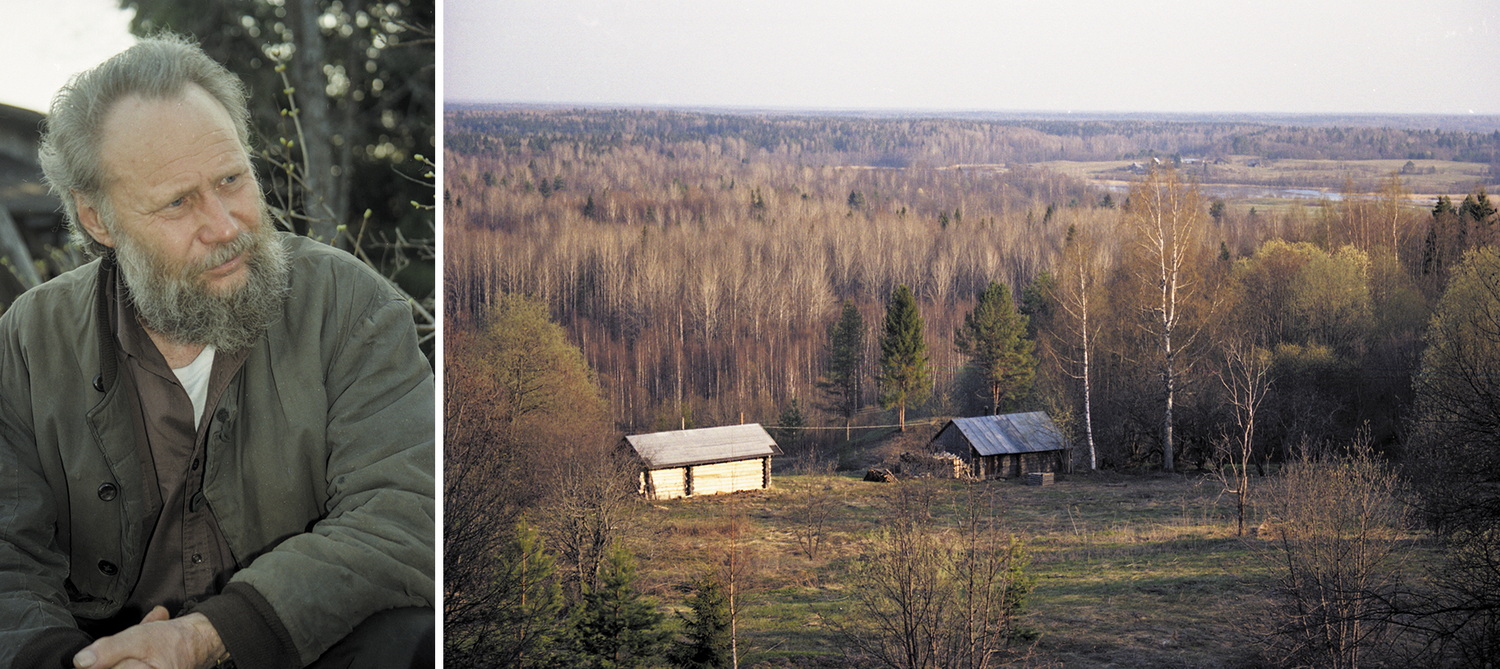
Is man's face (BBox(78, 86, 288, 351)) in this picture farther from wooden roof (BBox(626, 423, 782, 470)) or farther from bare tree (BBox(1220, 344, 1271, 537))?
bare tree (BBox(1220, 344, 1271, 537))

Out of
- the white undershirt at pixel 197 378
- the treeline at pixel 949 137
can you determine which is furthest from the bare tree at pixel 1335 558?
the white undershirt at pixel 197 378

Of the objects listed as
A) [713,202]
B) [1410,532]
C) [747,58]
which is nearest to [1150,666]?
[1410,532]

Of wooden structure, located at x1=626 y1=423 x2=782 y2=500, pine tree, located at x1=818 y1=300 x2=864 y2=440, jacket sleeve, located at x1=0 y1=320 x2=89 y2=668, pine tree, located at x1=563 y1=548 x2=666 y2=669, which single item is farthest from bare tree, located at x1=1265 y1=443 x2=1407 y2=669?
jacket sleeve, located at x1=0 y1=320 x2=89 y2=668

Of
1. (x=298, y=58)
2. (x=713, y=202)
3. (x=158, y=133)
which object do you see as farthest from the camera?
(x=713, y=202)

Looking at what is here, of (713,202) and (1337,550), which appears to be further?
(713,202)

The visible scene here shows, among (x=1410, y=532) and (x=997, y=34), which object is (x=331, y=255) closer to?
(x=997, y=34)

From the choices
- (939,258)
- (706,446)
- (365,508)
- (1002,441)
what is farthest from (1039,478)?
(365,508)

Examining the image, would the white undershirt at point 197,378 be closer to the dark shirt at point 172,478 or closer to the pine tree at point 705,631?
the dark shirt at point 172,478
